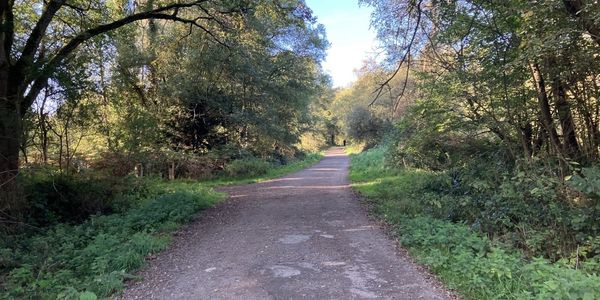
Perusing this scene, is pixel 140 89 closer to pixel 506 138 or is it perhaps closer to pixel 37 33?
pixel 37 33

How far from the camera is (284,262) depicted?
6.02m

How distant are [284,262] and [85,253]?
309 centimetres

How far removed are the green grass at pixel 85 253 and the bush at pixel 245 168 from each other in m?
9.73

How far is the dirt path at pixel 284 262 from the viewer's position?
491 cm

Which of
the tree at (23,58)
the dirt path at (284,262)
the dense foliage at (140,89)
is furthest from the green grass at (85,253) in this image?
the tree at (23,58)

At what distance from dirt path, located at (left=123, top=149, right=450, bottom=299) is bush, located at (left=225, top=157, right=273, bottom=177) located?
9.86 metres

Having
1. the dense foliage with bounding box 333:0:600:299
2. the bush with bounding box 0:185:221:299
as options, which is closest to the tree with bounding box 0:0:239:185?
the bush with bounding box 0:185:221:299

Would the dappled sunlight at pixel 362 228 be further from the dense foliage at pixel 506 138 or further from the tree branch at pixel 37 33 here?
the tree branch at pixel 37 33

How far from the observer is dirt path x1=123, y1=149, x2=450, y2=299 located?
16.1ft

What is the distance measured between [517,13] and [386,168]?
13.7m

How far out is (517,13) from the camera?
23.5ft

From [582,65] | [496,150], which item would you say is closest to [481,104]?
[496,150]

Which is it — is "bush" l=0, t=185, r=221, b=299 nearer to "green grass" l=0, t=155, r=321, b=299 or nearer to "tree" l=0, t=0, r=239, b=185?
"green grass" l=0, t=155, r=321, b=299

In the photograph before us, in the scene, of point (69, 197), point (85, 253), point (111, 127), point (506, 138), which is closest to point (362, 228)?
point (506, 138)
